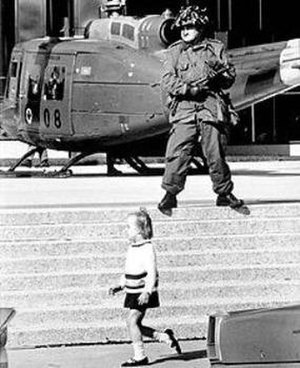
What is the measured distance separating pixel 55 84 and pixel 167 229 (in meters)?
10.1

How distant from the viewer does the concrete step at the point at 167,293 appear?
1009 cm

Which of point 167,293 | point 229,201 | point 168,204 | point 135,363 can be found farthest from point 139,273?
point 229,201

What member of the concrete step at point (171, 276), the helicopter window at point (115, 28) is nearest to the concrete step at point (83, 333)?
the concrete step at point (171, 276)

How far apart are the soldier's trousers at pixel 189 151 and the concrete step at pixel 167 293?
46.4 inches

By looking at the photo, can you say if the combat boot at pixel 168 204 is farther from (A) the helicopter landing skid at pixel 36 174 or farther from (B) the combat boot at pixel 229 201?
(A) the helicopter landing skid at pixel 36 174

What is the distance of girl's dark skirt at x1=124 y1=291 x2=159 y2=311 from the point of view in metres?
8.33

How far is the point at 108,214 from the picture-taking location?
10984 millimetres

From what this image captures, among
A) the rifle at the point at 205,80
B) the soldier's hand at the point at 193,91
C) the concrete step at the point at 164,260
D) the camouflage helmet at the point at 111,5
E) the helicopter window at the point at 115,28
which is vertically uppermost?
the camouflage helmet at the point at 111,5

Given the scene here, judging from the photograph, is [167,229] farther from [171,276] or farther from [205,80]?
[205,80]

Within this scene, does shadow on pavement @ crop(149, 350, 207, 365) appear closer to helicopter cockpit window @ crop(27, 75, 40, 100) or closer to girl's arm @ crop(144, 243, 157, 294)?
girl's arm @ crop(144, 243, 157, 294)

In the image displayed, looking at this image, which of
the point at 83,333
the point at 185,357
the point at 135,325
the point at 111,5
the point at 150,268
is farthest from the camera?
the point at 111,5

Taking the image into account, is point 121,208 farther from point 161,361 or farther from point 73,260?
point 161,361

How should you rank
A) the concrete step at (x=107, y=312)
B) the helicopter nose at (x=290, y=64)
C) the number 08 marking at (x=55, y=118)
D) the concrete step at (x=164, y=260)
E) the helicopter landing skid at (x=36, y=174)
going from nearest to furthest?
the concrete step at (x=107, y=312), the concrete step at (x=164, y=260), the helicopter nose at (x=290, y=64), the helicopter landing skid at (x=36, y=174), the number 08 marking at (x=55, y=118)

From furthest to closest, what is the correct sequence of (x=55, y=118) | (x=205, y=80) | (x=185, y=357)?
(x=55, y=118) → (x=205, y=80) → (x=185, y=357)
